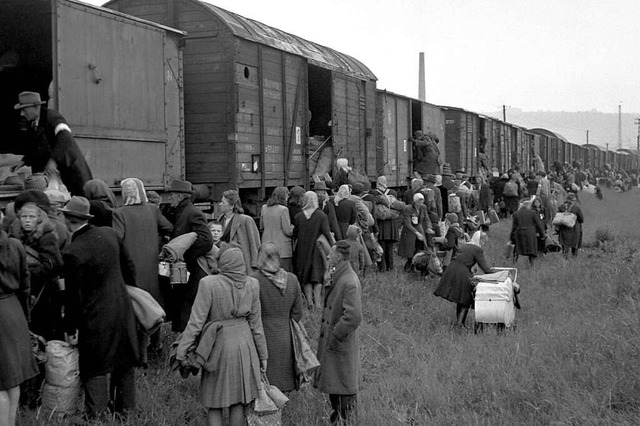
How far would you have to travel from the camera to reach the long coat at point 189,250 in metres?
6.97

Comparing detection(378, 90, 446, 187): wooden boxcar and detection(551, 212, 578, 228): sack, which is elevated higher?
detection(378, 90, 446, 187): wooden boxcar

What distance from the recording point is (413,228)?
Answer: 1321 cm

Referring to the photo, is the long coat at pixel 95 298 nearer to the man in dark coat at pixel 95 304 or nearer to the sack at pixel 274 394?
the man in dark coat at pixel 95 304

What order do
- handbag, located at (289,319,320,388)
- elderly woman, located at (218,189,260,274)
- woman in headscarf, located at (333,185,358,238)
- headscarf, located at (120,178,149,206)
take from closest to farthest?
handbag, located at (289,319,320,388) < headscarf, located at (120,178,149,206) < elderly woman, located at (218,189,260,274) < woman in headscarf, located at (333,185,358,238)

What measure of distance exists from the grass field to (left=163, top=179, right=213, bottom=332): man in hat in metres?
0.64

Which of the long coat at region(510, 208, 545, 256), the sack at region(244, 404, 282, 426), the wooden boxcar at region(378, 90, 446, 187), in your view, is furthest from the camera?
the wooden boxcar at region(378, 90, 446, 187)

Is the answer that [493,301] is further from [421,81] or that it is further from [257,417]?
[421,81]

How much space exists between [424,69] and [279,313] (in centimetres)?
5673

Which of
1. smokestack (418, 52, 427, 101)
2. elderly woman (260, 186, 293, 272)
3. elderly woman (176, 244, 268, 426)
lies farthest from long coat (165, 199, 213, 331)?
smokestack (418, 52, 427, 101)

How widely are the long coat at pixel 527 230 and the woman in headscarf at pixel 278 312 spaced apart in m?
9.85

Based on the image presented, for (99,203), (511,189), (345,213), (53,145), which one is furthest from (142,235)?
(511,189)

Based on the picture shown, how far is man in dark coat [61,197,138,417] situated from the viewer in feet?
17.8

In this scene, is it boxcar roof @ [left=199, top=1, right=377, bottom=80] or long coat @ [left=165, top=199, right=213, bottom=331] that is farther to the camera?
boxcar roof @ [left=199, top=1, right=377, bottom=80]

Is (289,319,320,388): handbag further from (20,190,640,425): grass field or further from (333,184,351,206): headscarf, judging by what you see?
(333,184,351,206): headscarf
